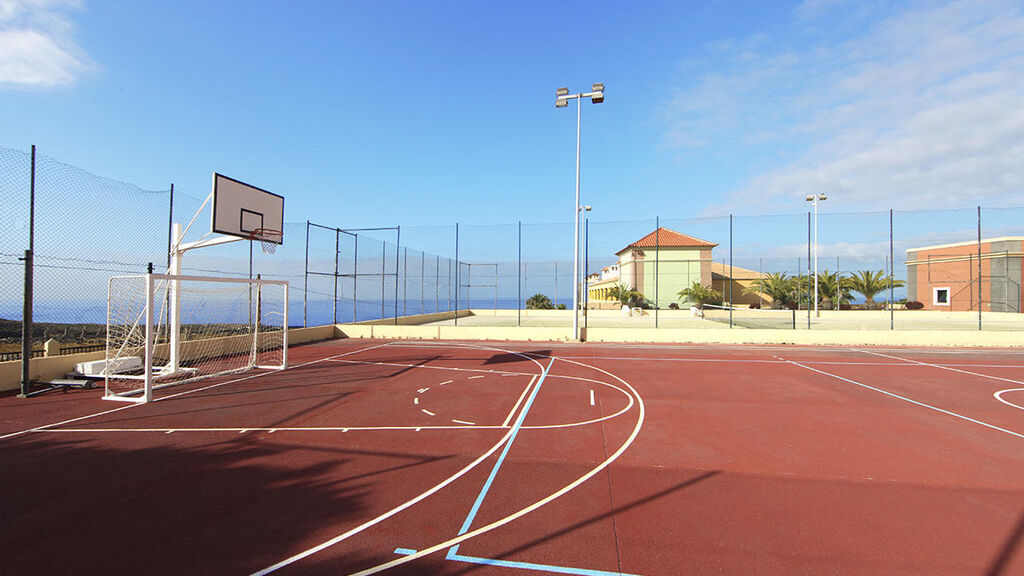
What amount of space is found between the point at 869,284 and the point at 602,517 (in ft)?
118

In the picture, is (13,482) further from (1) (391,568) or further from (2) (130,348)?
(2) (130,348)

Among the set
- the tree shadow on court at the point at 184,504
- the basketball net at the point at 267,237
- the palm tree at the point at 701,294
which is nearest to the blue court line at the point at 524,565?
the tree shadow on court at the point at 184,504

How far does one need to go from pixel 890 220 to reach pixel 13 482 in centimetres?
2441

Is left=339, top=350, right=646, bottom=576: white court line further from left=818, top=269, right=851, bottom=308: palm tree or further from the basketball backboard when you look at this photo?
left=818, top=269, right=851, bottom=308: palm tree

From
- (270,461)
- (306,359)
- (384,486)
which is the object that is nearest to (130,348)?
(306,359)

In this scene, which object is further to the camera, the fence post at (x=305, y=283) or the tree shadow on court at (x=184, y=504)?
the fence post at (x=305, y=283)

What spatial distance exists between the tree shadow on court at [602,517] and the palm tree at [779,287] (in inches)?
1218

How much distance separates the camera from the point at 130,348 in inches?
363

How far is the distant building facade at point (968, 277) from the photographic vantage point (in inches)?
1105

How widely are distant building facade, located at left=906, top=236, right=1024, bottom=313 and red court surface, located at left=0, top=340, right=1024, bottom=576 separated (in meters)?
27.8

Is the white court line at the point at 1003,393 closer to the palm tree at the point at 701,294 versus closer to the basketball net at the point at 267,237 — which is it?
the basketball net at the point at 267,237

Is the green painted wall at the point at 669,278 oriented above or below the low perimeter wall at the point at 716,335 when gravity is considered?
above

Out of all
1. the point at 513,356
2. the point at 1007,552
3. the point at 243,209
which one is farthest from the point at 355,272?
the point at 1007,552


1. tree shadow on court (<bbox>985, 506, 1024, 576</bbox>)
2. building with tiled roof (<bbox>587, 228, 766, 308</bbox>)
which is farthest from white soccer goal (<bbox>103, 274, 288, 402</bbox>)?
building with tiled roof (<bbox>587, 228, 766, 308</bbox>)
